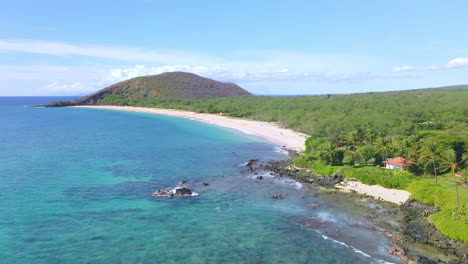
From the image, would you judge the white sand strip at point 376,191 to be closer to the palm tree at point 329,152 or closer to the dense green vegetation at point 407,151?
the dense green vegetation at point 407,151

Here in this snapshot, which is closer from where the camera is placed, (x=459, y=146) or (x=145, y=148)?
(x=459, y=146)

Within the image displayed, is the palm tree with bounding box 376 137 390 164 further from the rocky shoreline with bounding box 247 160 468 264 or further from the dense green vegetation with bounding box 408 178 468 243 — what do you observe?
the rocky shoreline with bounding box 247 160 468 264

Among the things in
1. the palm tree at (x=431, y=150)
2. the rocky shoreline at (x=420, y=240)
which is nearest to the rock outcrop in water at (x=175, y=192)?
the rocky shoreline at (x=420, y=240)

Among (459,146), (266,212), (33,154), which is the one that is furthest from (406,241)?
(33,154)

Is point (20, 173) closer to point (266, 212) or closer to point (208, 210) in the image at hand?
point (208, 210)

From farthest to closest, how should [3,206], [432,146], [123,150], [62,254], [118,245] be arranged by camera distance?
[123,150] < [432,146] < [3,206] < [118,245] < [62,254]

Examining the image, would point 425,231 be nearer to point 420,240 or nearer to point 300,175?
point 420,240

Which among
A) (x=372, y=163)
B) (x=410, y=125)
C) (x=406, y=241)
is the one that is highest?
(x=410, y=125)
